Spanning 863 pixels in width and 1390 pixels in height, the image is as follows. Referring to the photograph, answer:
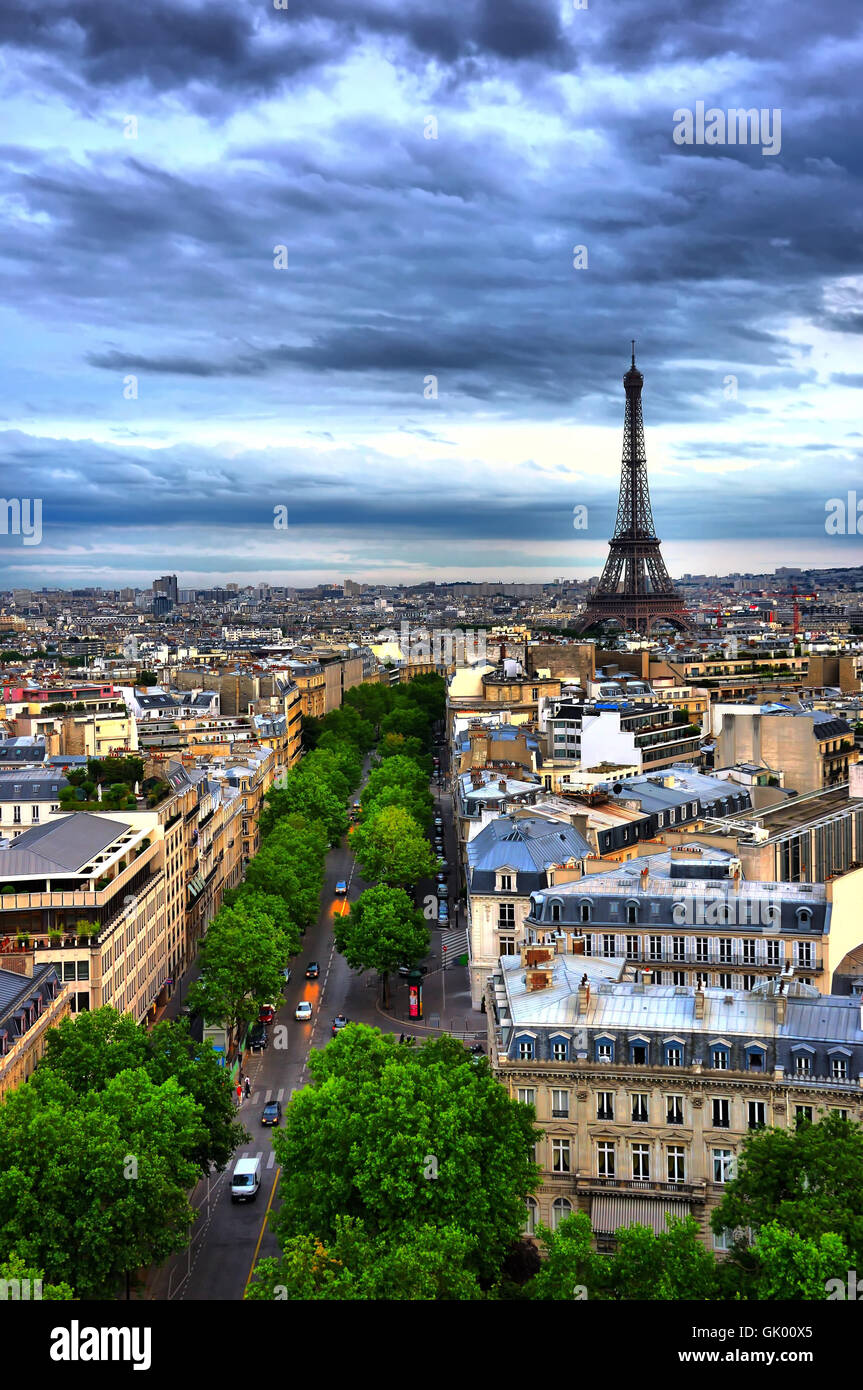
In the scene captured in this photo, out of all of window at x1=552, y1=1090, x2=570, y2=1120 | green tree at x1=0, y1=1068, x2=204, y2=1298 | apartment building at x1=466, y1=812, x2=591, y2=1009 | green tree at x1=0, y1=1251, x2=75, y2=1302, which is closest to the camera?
green tree at x1=0, y1=1251, x2=75, y2=1302

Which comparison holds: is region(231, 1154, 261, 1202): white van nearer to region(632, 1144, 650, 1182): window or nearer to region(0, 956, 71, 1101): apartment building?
region(0, 956, 71, 1101): apartment building

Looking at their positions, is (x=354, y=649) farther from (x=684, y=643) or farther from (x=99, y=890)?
(x=99, y=890)

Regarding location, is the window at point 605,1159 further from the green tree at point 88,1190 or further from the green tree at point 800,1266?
the green tree at point 800,1266

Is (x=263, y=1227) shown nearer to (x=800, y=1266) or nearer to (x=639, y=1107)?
(x=639, y=1107)

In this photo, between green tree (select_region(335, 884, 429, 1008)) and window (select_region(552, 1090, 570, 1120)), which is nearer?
window (select_region(552, 1090, 570, 1120))

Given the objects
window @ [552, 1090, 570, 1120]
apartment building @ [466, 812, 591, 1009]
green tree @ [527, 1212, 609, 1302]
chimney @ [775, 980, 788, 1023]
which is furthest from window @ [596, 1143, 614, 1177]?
apartment building @ [466, 812, 591, 1009]
